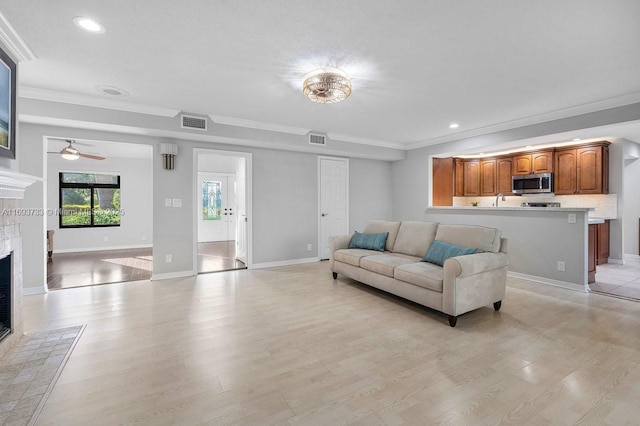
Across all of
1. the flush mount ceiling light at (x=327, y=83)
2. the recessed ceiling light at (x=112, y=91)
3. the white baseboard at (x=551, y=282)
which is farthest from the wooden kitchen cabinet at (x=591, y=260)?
the recessed ceiling light at (x=112, y=91)

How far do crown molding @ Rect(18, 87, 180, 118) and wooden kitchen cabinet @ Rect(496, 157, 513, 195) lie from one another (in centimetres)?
636

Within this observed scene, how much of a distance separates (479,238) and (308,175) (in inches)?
133

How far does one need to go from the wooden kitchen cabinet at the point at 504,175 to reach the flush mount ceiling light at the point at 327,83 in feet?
16.4

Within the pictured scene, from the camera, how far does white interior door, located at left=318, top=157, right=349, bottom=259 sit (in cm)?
606

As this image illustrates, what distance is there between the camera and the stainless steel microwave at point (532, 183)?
5785mm

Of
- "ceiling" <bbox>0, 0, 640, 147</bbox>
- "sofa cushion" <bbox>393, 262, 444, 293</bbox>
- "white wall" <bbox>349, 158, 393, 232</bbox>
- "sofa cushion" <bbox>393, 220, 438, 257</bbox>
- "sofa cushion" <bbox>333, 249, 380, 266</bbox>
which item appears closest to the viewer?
"ceiling" <bbox>0, 0, 640, 147</bbox>

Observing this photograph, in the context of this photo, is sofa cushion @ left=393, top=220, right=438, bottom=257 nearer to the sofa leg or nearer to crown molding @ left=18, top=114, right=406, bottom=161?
the sofa leg

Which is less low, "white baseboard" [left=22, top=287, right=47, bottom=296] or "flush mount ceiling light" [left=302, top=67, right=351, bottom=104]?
"flush mount ceiling light" [left=302, top=67, right=351, bottom=104]

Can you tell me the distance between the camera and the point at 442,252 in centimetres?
337

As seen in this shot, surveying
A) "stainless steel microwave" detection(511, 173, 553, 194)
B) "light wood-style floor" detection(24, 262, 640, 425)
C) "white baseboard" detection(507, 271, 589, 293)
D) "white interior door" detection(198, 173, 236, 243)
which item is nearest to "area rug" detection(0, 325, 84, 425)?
"light wood-style floor" detection(24, 262, 640, 425)

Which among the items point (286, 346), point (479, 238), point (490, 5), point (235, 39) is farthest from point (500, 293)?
point (235, 39)

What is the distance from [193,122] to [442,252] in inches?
150

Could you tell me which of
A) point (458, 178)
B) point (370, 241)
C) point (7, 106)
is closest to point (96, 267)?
point (7, 106)

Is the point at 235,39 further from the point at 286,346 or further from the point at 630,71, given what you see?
the point at 630,71
